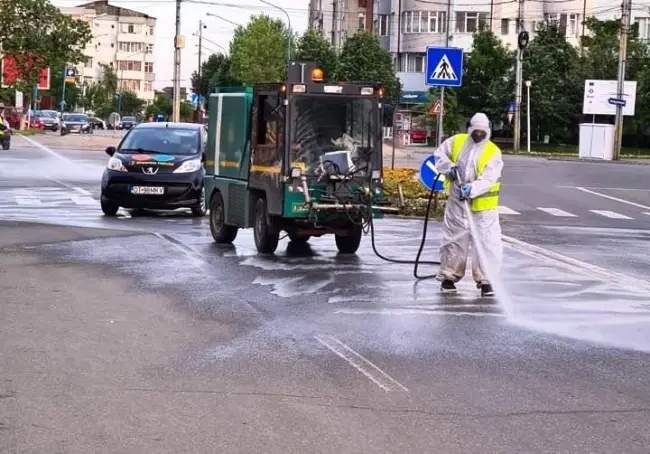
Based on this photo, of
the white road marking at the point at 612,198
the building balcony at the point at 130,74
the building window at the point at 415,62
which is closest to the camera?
the white road marking at the point at 612,198

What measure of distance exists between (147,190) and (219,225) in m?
4.74

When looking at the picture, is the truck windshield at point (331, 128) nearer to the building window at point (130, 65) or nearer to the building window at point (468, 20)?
the building window at point (468, 20)

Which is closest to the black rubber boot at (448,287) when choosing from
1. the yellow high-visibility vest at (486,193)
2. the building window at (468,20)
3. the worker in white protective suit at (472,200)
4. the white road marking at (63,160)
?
the worker in white protective suit at (472,200)

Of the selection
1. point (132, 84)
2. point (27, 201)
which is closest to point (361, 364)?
point (27, 201)

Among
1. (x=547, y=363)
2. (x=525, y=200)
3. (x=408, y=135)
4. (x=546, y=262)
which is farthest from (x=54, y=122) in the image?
(x=547, y=363)

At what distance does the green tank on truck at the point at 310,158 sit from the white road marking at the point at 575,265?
239 centimetres

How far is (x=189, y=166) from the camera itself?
902 inches

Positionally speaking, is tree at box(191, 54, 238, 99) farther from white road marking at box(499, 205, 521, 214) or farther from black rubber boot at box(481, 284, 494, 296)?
black rubber boot at box(481, 284, 494, 296)

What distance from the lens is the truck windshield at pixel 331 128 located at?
53.3 ft

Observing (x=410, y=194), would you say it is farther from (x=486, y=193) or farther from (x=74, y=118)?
(x=74, y=118)

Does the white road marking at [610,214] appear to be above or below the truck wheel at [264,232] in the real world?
below

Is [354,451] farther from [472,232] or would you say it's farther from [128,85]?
[128,85]

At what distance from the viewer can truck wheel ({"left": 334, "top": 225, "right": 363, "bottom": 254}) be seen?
Result: 55.2 feet

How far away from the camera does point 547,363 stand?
934 centimetres
